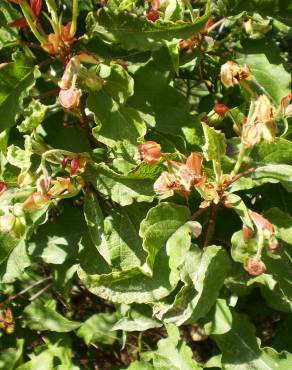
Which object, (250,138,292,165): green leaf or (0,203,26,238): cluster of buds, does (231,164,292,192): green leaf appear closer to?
(250,138,292,165): green leaf

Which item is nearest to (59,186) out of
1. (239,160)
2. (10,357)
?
(239,160)

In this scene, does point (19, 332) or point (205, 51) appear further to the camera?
point (19, 332)

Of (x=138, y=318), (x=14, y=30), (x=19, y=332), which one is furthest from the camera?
(x=19, y=332)

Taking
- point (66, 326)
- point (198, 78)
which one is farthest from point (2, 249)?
point (198, 78)

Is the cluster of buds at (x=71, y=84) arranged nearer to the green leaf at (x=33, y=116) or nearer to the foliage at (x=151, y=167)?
the foliage at (x=151, y=167)

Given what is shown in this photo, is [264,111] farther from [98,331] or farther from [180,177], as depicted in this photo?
[98,331]

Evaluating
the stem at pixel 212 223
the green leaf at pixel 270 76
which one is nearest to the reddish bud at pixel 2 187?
the stem at pixel 212 223

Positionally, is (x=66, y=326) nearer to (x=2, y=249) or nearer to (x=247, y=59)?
(x=2, y=249)
